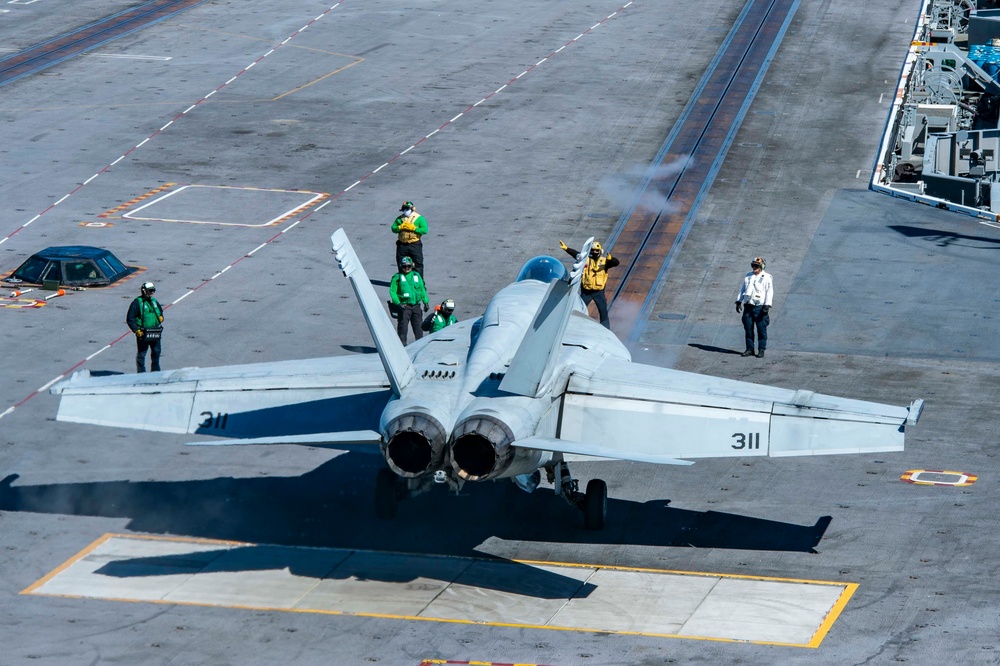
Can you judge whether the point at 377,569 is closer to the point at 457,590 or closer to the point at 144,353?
the point at 457,590

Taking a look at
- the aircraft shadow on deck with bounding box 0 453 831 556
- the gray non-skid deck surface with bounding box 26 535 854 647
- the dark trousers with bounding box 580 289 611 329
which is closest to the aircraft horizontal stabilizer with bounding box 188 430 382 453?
the gray non-skid deck surface with bounding box 26 535 854 647

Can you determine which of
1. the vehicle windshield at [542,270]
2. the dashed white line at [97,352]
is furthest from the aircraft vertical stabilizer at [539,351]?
the dashed white line at [97,352]

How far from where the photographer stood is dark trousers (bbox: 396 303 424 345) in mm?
31000

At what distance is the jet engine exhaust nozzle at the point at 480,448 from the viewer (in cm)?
2027

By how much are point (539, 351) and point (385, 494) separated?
420 cm

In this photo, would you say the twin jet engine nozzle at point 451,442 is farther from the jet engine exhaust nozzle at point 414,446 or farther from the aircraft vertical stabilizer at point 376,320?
the aircraft vertical stabilizer at point 376,320

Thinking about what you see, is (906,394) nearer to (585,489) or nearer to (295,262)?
(585,489)

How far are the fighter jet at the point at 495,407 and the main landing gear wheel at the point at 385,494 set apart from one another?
0.02 meters

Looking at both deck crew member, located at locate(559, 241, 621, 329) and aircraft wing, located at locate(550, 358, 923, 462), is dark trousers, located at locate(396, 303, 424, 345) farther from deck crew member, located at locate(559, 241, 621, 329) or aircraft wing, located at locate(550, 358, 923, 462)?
aircraft wing, located at locate(550, 358, 923, 462)

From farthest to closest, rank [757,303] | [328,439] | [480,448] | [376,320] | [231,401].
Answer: [757,303] → [231,401] → [376,320] → [480,448] → [328,439]

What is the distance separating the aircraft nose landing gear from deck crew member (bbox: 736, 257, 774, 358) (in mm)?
9002

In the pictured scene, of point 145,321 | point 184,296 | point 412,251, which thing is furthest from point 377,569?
point 184,296

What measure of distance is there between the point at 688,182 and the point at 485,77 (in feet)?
47.5

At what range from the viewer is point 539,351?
69.7ft
